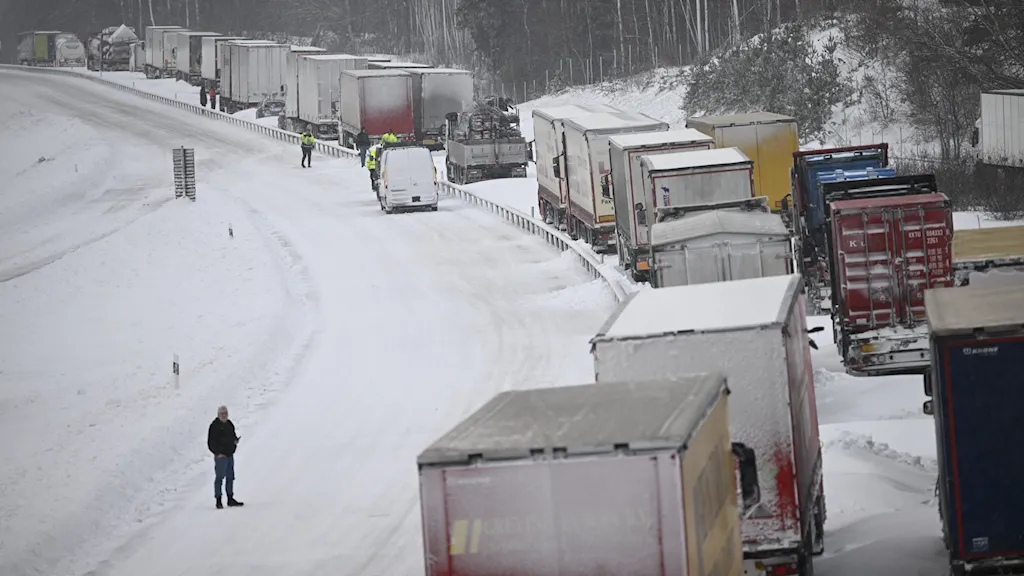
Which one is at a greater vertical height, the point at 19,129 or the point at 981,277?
the point at 19,129

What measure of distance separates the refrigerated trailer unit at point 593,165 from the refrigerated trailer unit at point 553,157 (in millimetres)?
667

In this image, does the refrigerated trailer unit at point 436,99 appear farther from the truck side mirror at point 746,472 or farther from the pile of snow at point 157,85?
the truck side mirror at point 746,472

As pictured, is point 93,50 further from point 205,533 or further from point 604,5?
point 205,533

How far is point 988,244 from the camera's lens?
18.3 meters

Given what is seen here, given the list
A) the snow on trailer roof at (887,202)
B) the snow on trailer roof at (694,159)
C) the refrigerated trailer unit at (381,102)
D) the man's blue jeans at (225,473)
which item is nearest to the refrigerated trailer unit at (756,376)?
the man's blue jeans at (225,473)

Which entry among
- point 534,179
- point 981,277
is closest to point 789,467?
point 981,277

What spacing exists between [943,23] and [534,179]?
14218mm

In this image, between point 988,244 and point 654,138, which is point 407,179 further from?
point 988,244

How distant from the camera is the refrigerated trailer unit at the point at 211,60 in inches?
3290

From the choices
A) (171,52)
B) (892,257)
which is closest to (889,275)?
(892,257)

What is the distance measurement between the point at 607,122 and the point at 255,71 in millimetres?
46517

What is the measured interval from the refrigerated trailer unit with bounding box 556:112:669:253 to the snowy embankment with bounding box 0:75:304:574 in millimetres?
6833

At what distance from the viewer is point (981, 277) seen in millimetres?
17469

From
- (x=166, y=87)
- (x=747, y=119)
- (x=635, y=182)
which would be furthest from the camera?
(x=166, y=87)
